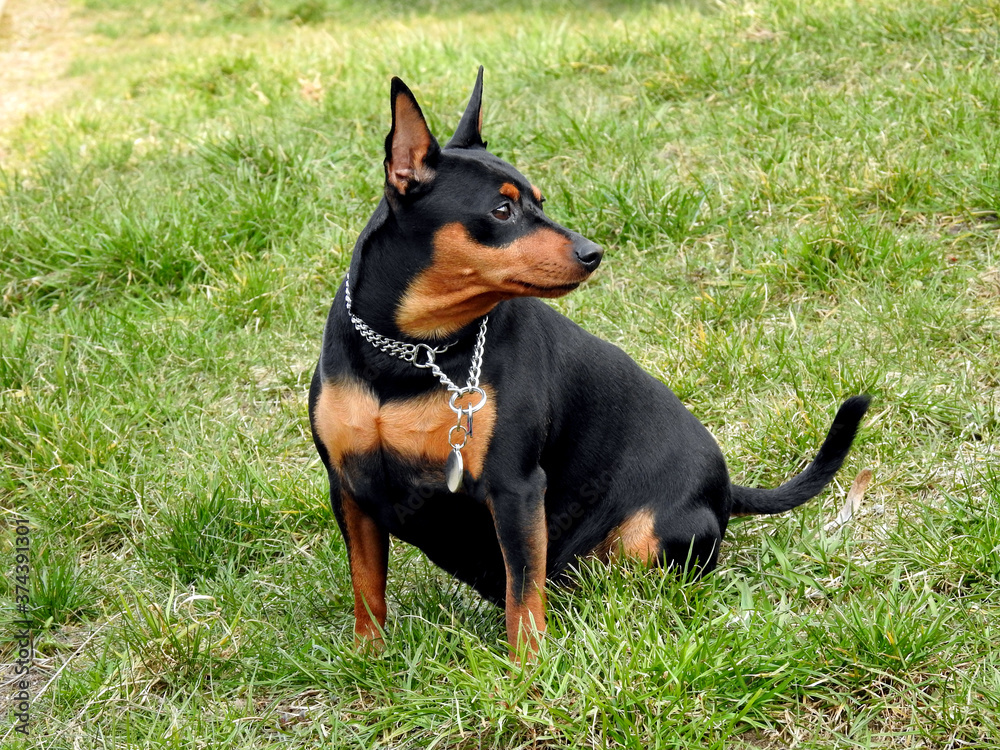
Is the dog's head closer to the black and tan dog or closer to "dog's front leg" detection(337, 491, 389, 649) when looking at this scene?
the black and tan dog

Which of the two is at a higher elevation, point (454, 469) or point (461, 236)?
point (461, 236)

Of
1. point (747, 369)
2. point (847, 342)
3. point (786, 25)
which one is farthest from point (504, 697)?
point (786, 25)

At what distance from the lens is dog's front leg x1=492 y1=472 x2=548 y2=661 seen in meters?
2.67

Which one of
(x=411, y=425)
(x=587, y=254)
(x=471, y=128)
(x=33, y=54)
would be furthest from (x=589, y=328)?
(x=33, y=54)

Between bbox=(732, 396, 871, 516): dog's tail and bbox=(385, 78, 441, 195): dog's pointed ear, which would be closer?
bbox=(385, 78, 441, 195): dog's pointed ear

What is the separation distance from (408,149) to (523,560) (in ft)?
3.66

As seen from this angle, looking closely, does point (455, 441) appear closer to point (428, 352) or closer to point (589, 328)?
point (428, 352)

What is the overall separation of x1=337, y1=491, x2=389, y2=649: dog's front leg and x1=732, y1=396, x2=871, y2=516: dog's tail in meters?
1.14

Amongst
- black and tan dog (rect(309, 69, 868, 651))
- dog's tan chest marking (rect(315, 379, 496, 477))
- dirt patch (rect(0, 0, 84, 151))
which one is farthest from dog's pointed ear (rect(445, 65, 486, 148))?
dirt patch (rect(0, 0, 84, 151))

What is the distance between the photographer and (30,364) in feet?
14.7

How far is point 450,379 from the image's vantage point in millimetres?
2686

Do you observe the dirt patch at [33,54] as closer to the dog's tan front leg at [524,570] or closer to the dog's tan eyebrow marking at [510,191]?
the dog's tan eyebrow marking at [510,191]

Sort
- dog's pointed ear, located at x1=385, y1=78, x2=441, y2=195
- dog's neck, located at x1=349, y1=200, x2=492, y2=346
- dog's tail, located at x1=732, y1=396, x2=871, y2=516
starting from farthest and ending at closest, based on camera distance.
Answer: dog's tail, located at x1=732, y1=396, x2=871, y2=516 < dog's neck, located at x1=349, y1=200, x2=492, y2=346 < dog's pointed ear, located at x1=385, y1=78, x2=441, y2=195

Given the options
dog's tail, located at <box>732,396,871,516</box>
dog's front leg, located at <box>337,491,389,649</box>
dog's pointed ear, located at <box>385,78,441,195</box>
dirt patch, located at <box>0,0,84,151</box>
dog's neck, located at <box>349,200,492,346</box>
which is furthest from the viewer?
dirt patch, located at <box>0,0,84,151</box>
